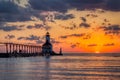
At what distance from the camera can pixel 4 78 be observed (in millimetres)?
78500

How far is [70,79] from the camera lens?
76688 mm

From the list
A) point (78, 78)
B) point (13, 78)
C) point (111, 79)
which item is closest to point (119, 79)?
point (111, 79)

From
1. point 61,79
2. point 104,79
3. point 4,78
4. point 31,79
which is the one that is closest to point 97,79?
point 104,79

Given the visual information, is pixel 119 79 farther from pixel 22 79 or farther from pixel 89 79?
pixel 22 79

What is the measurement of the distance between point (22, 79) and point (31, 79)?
1600mm

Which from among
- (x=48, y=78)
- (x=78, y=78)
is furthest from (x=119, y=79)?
(x=48, y=78)

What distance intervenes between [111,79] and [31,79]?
13.9 metres

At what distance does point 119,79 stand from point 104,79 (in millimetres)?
2861

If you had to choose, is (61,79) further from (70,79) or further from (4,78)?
(4,78)

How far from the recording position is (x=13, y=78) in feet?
257

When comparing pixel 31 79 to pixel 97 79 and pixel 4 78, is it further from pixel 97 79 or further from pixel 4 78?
pixel 97 79

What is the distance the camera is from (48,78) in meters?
79.7

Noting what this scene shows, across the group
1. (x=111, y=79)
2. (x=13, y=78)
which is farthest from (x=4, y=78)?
(x=111, y=79)

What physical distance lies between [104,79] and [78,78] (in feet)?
18.5
